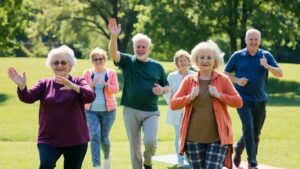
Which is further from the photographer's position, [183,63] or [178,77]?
[178,77]

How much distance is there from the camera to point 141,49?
7523 millimetres

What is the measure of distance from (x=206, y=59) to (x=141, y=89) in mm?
1766

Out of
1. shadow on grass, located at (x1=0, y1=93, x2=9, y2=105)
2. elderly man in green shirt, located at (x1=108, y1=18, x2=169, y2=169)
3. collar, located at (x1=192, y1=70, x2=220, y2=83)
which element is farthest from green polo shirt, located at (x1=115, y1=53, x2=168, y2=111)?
shadow on grass, located at (x1=0, y1=93, x2=9, y2=105)

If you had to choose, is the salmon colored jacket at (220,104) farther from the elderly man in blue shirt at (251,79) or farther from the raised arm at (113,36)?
the elderly man in blue shirt at (251,79)

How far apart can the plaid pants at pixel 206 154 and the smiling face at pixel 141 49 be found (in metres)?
1.90

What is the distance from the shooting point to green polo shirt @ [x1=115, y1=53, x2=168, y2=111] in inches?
297

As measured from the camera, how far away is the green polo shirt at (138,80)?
7551 millimetres

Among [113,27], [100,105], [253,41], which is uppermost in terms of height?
[113,27]

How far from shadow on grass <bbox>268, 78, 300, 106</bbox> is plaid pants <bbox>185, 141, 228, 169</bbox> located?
22231 mm

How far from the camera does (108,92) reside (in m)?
8.57

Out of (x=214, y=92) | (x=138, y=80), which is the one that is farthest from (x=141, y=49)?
(x=214, y=92)

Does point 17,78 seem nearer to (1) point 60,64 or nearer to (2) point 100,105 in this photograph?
(1) point 60,64

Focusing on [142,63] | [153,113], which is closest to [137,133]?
[153,113]

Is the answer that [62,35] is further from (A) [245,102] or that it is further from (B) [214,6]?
(A) [245,102]
